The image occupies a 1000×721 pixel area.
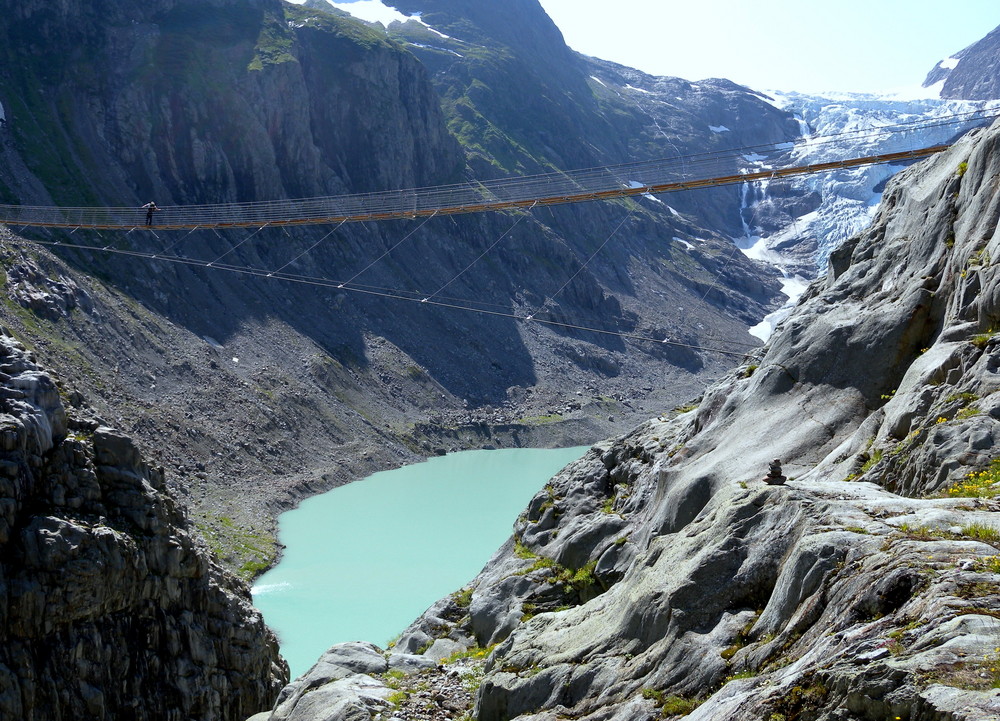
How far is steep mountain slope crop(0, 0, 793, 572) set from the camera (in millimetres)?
53125

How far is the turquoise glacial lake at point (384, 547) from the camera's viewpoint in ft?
123

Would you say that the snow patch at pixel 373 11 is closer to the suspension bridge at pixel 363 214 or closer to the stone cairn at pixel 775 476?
the suspension bridge at pixel 363 214

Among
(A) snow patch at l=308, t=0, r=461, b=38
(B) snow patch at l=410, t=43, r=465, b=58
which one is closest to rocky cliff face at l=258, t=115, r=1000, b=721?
(B) snow patch at l=410, t=43, r=465, b=58

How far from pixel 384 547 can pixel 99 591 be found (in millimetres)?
24110

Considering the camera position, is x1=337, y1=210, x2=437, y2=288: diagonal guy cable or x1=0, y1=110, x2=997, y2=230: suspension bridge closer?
x1=0, y1=110, x2=997, y2=230: suspension bridge

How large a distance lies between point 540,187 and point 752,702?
113684 millimetres

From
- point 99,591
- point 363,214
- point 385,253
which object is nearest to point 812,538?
point 99,591

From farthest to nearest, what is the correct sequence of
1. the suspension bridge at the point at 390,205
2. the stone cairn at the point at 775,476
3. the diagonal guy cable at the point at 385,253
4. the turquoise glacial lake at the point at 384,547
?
the diagonal guy cable at the point at 385,253 < the turquoise glacial lake at the point at 384,547 < the suspension bridge at the point at 390,205 < the stone cairn at the point at 775,476

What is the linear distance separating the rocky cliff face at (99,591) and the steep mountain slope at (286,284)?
1591cm

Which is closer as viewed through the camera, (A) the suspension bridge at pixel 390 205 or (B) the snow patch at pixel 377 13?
(A) the suspension bridge at pixel 390 205

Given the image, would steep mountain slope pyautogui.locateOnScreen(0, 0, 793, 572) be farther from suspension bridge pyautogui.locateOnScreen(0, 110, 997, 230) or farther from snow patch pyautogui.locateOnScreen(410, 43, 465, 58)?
snow patch pyautogui.locateOnScreen(410, 43, 465, 58)

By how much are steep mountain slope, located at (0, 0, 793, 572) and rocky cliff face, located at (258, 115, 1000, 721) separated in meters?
28.1

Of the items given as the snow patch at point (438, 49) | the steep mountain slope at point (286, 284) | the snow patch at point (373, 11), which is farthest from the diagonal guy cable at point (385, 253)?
the snow patch at point (373, 11)

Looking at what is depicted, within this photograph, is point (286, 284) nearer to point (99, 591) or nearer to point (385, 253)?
point (385, 253)
